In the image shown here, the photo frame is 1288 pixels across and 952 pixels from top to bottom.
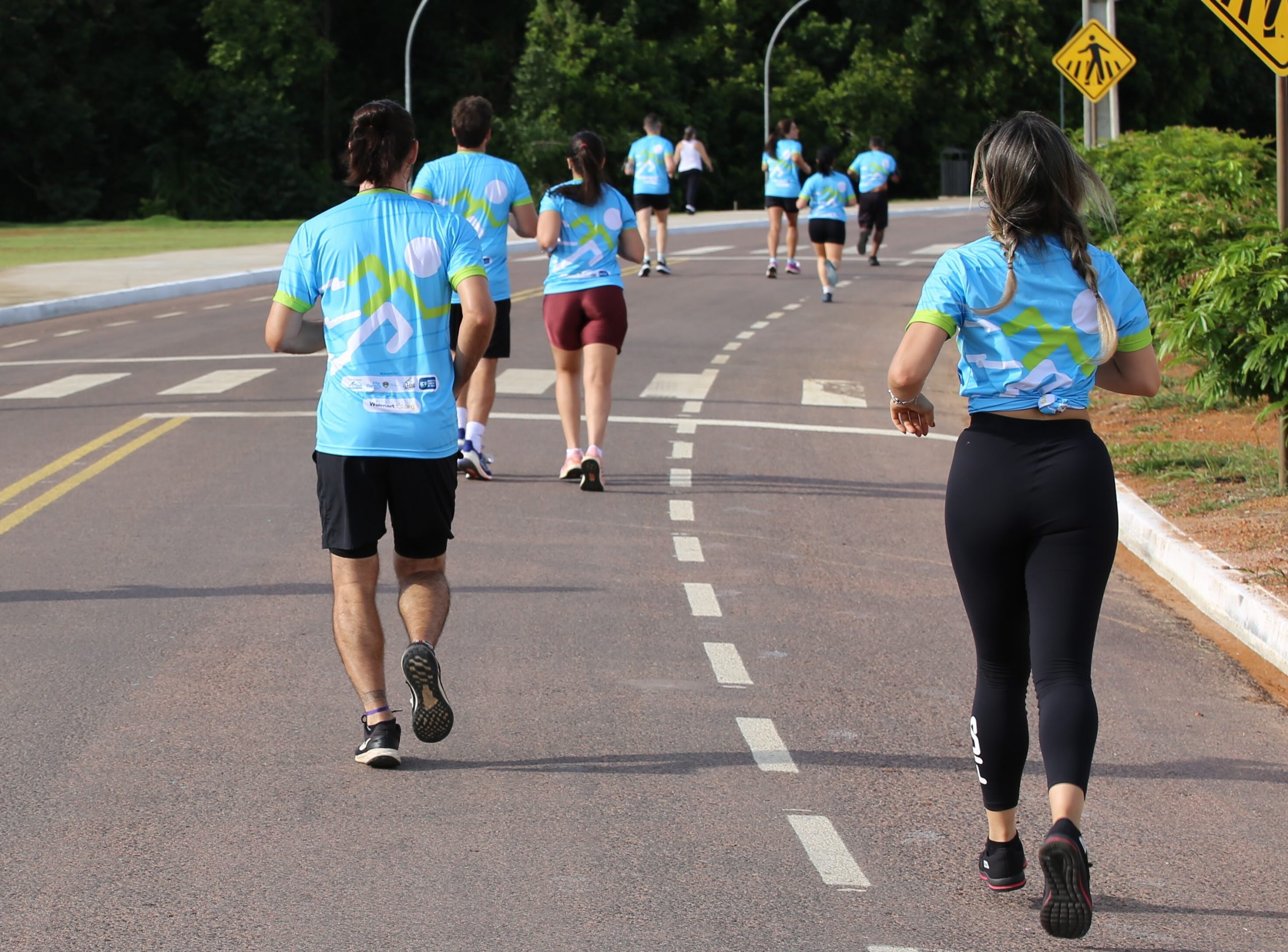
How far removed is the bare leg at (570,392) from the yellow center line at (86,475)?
2.89 metres

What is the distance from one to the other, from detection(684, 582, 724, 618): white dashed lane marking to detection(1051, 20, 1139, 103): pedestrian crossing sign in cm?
1543

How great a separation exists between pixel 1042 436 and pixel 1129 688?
2619mm

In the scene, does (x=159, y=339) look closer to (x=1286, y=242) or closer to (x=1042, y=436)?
(x=1286, y=242)

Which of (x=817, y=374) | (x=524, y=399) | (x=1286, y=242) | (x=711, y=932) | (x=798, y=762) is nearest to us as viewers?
(x=711, y=932)

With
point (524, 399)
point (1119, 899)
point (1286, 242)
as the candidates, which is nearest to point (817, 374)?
point (524, 399)

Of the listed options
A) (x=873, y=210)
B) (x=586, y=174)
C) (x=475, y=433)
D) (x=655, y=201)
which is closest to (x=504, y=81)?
(x=873, y=210)

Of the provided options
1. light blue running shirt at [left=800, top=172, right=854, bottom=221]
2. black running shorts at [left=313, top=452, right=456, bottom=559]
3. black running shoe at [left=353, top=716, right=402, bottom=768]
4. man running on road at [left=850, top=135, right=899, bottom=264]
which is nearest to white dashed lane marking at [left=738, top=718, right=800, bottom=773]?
black running shoe at [left=353, top=716, right=402, bottom=768]

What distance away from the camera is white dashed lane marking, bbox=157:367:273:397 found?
45.7 ft

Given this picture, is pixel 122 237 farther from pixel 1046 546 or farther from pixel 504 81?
pixel 1046 546

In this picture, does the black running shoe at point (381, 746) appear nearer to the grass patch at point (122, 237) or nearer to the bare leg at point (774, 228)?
the bare leg at point (774, 228)

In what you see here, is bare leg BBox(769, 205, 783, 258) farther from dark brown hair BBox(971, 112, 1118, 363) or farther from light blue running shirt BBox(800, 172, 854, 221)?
dark brown hair BBox(971, 112, 1118, 363)

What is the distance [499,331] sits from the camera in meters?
9.80

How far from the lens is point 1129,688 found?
639 centimetres

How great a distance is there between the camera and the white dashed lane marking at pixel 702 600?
Answer: 288 inches
